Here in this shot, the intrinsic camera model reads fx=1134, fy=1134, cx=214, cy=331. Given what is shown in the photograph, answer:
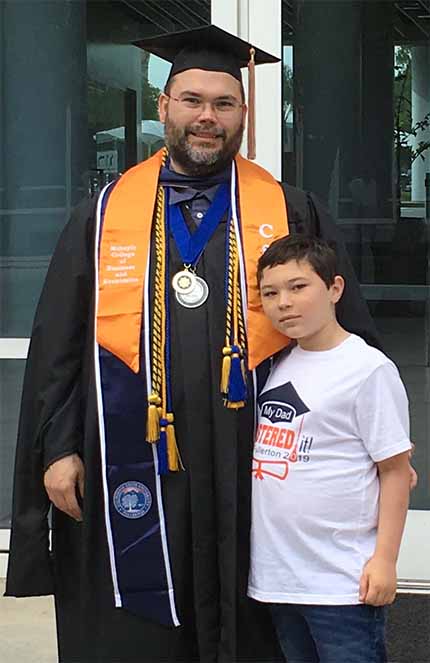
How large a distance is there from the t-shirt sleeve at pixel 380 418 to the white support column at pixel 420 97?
2066 mm

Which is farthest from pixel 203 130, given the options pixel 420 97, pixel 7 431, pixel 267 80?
pixel 7 431

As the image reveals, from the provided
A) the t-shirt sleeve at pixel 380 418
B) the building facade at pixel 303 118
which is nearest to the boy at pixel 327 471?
the t-shirt sleeve at pixel 380 418

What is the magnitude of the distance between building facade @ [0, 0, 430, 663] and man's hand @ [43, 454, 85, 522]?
179 cm

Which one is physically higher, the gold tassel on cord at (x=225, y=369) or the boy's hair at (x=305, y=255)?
the boy's hair at (x=305, y=255)

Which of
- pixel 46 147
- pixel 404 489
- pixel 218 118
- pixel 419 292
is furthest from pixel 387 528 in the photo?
pixel 46 147

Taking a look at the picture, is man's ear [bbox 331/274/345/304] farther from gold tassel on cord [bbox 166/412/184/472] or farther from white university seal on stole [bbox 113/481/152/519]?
white university seal on stole [bbox 113/481/152/519]

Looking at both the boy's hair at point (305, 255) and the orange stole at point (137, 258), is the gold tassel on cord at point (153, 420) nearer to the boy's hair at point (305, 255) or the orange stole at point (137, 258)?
the orange stole at point (137, 258)

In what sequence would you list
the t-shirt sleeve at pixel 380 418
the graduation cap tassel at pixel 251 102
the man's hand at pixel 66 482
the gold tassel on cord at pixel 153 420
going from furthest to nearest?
1. the graduation cap tassel at pixel 251 102
2. the man's hand at pixel 66 482
3. the gold tassel on cord at pixel 153 420
4. the t-shirt sleeve at pixel 380 418

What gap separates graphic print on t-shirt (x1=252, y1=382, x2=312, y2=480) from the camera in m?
2.55

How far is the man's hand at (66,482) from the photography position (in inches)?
112

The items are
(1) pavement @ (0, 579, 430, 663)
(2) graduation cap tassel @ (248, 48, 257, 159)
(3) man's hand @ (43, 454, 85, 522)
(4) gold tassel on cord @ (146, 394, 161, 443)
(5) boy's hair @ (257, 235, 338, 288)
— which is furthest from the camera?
(1) pavement @ (0, 579, 430, 663)

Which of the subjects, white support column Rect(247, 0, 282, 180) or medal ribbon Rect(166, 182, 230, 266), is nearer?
medal ribbon Rect(166, 182, 230, 266)

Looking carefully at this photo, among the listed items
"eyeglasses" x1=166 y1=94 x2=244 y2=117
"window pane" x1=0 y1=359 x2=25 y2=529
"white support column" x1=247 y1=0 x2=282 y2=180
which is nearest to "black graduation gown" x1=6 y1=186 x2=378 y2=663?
"eyeglasses" x1=166 y1=94 x2=244 y2=117

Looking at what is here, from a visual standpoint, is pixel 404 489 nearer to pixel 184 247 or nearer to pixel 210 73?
pixel 184 247
